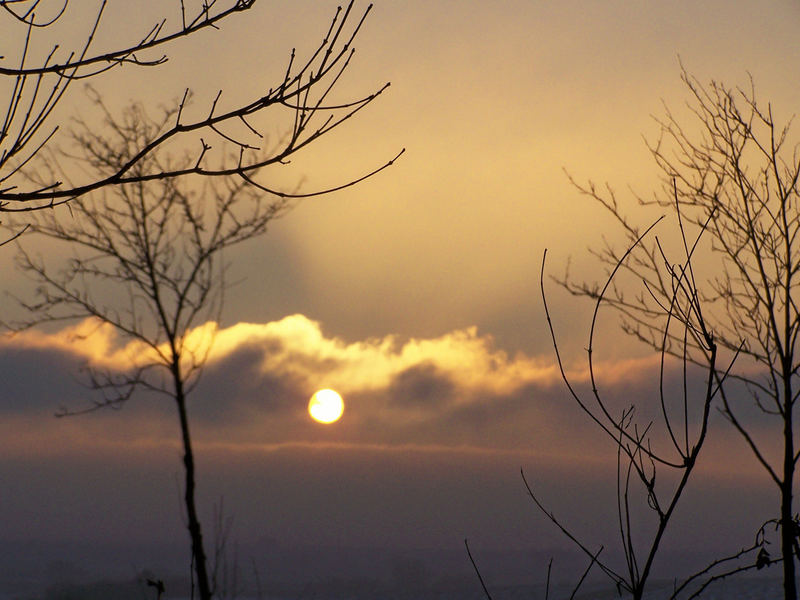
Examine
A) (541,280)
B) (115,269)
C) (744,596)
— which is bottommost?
(744,596)

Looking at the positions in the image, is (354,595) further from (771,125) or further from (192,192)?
(771,125)

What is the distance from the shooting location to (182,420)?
884cm

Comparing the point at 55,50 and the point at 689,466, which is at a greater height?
the point at 55,50

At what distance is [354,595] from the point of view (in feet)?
97.3

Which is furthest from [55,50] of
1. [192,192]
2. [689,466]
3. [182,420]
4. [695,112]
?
[192,192]

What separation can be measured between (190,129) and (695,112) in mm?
5164

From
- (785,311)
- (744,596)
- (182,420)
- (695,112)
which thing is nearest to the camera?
(785,311)

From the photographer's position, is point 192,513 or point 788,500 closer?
point 788,500

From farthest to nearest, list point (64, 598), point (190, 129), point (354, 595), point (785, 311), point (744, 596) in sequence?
point (64, 598) < point (354, 595) < point (744, 596) < point (785, 311) < point (190, 129)

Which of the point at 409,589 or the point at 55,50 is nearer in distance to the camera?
the point at 55,50

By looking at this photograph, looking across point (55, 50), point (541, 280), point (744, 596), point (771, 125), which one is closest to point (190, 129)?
point (55, 50)

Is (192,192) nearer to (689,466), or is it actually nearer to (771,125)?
(771,125)

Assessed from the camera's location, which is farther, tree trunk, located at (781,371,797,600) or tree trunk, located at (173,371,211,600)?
tree trunk, located at (173,371,211,600)

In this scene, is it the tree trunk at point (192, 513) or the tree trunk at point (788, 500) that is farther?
the tree trunk at point (192, 513)
